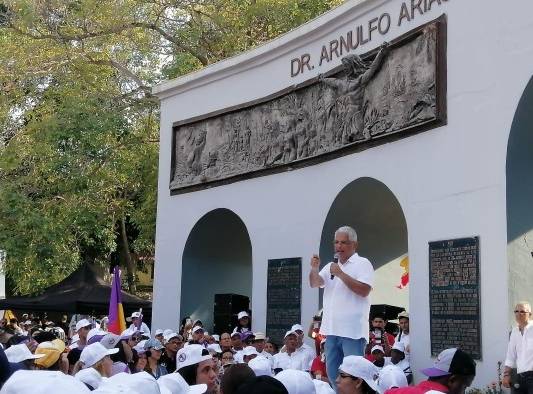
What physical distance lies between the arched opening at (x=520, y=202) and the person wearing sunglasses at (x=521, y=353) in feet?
1.89

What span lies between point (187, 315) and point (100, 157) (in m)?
Result: 6.70

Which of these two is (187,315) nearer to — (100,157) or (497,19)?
(100,157)

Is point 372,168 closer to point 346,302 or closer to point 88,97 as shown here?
point 346,302

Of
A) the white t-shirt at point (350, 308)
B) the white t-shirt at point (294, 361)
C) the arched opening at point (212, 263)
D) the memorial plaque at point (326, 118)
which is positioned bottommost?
the white t-shirt at point (294, 361)

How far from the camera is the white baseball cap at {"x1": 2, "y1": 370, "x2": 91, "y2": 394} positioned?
339 cm

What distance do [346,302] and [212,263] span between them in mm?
11841

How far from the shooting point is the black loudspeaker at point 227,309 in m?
19.1

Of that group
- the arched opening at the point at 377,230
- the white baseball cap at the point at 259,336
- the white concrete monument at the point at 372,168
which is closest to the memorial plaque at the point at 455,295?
the white concrete monument at the point at 372,168

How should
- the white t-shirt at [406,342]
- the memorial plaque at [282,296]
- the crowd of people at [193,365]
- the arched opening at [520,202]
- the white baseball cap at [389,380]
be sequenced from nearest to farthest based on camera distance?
the crowd of people at [193,365] < the white baseball cap at [389,380] < the arched opening at [520,202] < the white t-shirt at [406,342] < the memorial plaque at [282,296]

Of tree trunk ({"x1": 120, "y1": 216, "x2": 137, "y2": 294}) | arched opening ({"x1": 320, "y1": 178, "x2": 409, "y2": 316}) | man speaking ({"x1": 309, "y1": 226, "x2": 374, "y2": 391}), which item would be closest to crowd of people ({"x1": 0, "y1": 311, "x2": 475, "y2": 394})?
man speaking ({"x1": 309, "y1": 226, "x2": 374, "y2": 391})

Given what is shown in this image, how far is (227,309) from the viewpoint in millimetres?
19219

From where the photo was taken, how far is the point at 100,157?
2570cm

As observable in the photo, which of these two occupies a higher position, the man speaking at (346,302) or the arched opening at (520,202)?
the arched opening at (520,202)

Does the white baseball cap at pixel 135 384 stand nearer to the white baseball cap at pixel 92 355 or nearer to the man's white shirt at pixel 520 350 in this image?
the white baseball cap at pixel 92 355
